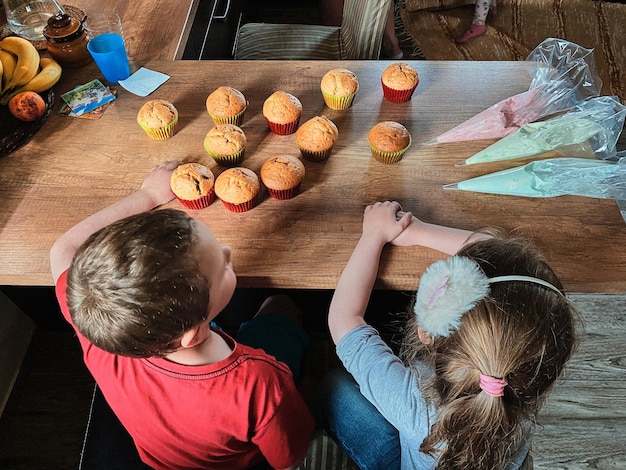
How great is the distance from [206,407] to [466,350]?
1.59ft

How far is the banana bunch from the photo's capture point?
4.55 feet

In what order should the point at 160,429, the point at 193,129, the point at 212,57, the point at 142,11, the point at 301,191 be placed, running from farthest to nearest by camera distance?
the point at 212,57 < the point at 142,11 < the point at 193,129 < the point at 301,191 < the point at 160,429

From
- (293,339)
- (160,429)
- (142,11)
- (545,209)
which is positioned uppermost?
(142,11)

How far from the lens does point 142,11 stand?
1.70 m

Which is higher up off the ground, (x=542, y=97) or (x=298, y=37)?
(x=542, y=97)

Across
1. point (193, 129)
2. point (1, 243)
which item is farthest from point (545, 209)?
point (1, 243)

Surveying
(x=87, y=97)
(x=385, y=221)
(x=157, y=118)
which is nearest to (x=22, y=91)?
(x=87, y=97)

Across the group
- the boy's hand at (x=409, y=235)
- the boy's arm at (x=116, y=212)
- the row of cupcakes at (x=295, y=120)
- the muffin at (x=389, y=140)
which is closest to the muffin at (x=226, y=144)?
the row of cupcakes at (x=295, y=120)

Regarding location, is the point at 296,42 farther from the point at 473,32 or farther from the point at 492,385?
the point at 492,385

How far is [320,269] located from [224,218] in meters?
0.28

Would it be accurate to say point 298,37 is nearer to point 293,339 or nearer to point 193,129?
point 193,129

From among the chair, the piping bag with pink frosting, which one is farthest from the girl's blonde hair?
the chair

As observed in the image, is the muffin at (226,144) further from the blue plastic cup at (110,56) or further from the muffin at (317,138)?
the blue plastic cup at (110,56)

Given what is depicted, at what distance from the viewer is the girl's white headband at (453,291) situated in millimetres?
795
